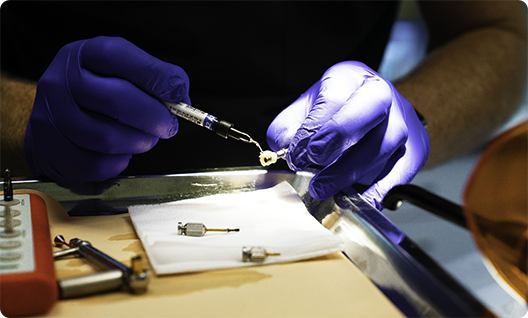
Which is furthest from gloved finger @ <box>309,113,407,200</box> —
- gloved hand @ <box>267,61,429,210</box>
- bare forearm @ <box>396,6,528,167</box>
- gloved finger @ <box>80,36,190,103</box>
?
bare forearm @ <box>396,6,528,167</box>

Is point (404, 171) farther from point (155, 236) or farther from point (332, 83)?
point (155, 236)

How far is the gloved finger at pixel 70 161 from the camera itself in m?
0.73

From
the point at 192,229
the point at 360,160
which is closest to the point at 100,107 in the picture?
the point at 192,229

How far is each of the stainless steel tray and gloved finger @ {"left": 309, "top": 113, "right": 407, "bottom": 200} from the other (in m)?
0.02

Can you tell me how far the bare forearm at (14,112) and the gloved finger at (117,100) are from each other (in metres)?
0.28

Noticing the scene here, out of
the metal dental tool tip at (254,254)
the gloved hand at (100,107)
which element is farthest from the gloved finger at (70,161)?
the metal dental tool tip at (254,254)

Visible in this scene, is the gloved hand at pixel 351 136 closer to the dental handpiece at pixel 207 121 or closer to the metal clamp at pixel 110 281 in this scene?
the dental handpiece at pixel 207 121

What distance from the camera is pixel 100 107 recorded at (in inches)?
Result: 27.3

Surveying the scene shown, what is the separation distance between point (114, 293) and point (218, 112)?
65 cm

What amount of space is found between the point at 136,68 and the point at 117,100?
0.06 m

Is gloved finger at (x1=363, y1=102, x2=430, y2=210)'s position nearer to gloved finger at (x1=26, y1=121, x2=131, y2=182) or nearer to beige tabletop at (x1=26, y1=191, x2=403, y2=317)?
beige tabletop at (x1=26, y1=191, x2=403, y2=317)

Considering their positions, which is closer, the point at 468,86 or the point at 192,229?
the point at 192,229

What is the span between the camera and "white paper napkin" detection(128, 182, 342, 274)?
17.6 inches

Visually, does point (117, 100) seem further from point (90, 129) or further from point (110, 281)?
point (110, 281)
